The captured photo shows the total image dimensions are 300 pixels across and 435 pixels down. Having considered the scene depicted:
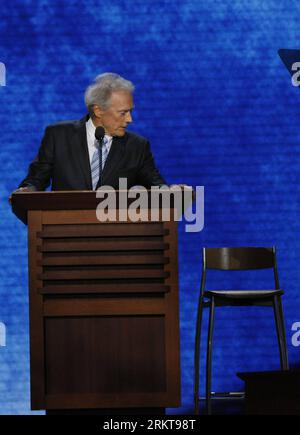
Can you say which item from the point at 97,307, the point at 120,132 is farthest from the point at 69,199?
the point at 120,132

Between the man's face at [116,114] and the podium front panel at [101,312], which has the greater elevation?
the man's face at [116,114]

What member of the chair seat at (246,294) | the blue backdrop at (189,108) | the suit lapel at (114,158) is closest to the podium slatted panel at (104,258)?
the suit lapel at (114,158)

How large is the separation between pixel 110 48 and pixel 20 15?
522 mm

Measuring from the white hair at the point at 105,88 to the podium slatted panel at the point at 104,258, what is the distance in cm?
77

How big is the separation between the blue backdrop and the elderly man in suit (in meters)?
1.20

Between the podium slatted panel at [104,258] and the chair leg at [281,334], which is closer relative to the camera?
the podium slatted panel at [104,258]

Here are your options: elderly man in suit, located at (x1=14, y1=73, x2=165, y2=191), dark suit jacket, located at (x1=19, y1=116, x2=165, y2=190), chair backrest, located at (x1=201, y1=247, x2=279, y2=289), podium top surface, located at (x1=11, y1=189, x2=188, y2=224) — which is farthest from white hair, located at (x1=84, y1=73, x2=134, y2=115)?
chair backrest, located at (x1=201, y1=247, x2=279, y2=289)

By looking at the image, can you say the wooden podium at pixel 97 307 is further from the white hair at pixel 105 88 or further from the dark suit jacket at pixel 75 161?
the white hair at pixel 105 88

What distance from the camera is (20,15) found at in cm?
492

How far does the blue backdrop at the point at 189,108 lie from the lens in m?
4.88

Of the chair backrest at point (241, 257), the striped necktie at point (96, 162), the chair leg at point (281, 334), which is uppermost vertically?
the striped necktie at point (96, 162)
